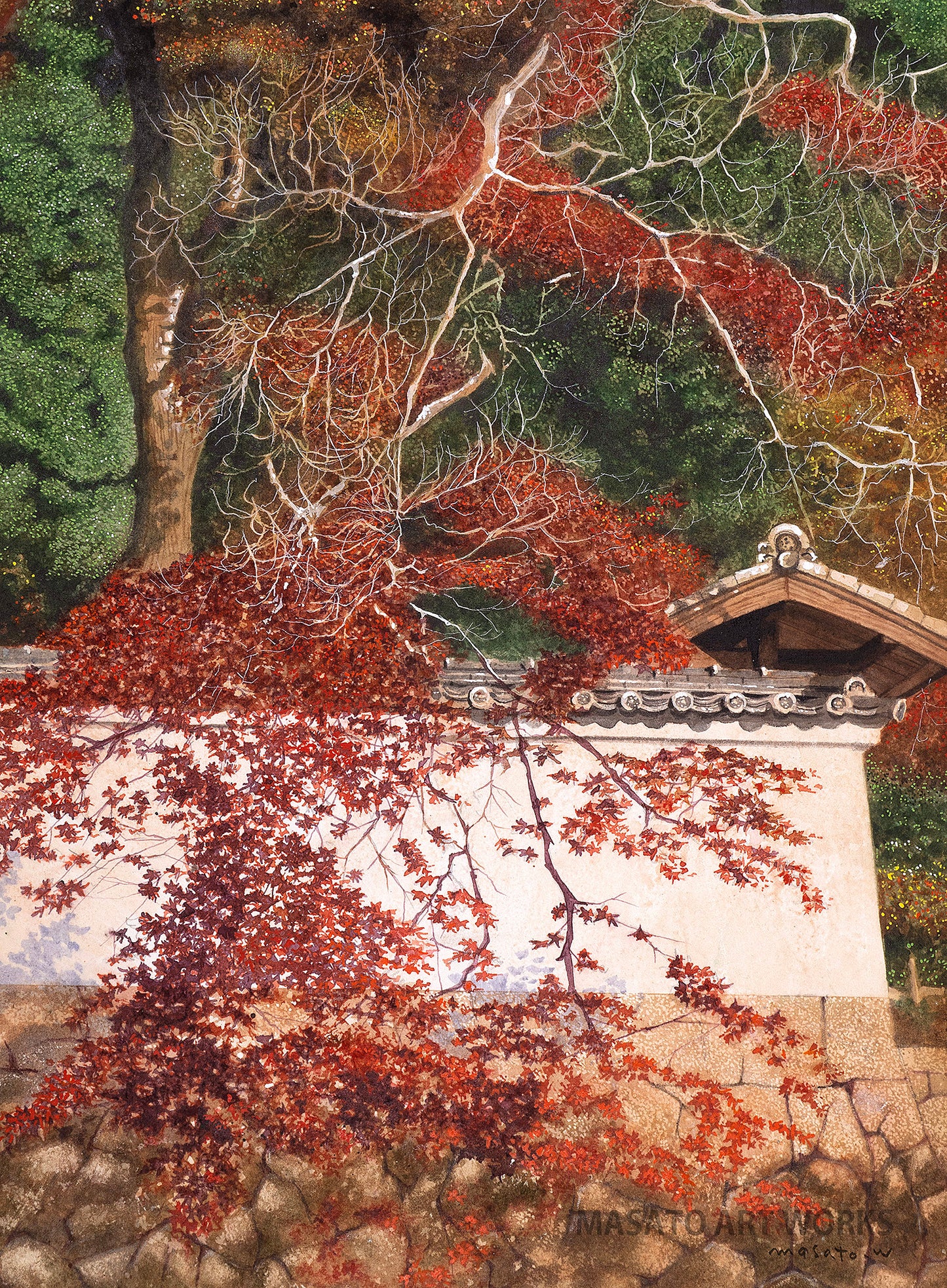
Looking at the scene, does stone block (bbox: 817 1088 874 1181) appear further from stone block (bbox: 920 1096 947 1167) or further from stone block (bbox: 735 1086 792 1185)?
stone block (bbox: 920 1096 947 1167)

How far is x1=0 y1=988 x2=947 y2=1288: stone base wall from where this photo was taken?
535cm

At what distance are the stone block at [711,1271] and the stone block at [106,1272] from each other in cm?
324

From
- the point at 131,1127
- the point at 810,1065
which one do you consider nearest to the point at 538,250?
the point at 810,1065

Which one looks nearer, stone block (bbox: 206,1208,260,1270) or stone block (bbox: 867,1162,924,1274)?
stone block (bbox: 206,1208,260,1270)

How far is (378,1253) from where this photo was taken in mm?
5359

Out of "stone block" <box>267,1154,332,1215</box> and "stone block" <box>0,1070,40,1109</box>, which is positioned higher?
"stone block" <box>0,1070,40,1109</box>

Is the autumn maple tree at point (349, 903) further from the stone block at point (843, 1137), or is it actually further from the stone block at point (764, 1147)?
the stone block at point (843, 1137)

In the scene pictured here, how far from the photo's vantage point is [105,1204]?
5.39 m

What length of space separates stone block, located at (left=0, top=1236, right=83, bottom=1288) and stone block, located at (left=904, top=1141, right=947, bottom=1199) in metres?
5.18

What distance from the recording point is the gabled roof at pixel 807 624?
19.2 feet

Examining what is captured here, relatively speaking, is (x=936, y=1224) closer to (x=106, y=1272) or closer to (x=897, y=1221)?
(x=897, y=1221)

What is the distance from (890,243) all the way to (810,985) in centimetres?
497

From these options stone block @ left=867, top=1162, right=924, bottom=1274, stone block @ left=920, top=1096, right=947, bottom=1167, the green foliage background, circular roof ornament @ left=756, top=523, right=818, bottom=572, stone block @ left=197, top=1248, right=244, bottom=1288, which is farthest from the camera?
circular roof ornament @ left=756, top=523, right=818, bottom=572

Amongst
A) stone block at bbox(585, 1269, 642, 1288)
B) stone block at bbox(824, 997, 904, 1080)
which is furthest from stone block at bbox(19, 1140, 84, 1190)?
stone block at bbox(824, 997, 904, 1080)
